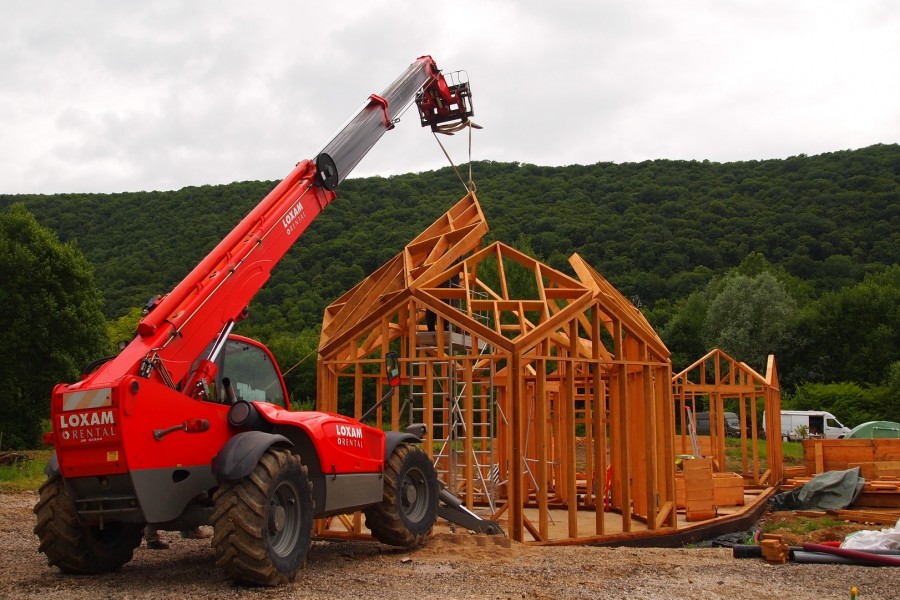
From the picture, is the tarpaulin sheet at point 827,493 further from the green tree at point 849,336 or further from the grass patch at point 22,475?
the green tree at point 849,336

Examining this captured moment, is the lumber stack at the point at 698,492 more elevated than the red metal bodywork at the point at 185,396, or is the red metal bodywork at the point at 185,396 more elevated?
the red metal bodywork at the point at 185,396

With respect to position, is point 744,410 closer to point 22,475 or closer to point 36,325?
point 22,475

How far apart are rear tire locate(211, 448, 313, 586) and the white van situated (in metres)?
35.4

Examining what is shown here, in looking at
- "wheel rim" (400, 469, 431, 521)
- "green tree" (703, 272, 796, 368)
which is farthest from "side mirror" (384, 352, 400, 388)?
"green tree" (703, 272, 796, 368)

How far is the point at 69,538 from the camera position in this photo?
775cm

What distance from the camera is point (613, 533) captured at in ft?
41.0

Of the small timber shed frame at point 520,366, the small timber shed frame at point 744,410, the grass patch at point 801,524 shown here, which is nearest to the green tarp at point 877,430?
the small timber shed frame at point 744,410

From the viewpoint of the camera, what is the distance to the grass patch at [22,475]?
1741 cm

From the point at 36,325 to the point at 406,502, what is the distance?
2416 centimetres

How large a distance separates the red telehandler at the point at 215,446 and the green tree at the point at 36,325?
2349 centimetres

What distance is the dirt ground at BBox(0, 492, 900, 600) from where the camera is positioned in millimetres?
7184

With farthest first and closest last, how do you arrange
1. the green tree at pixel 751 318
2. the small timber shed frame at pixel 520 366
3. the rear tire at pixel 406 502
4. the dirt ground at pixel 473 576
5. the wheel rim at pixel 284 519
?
the green tree at pixel 751 318 < the small timber shed frame at pixel 520 366 < the rear tire at pixel 406 502 < the wheel rim at pixel 284 519 < the dirt ground at pixel 473 576

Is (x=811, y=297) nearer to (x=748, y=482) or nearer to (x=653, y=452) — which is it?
(x=748, y=482)

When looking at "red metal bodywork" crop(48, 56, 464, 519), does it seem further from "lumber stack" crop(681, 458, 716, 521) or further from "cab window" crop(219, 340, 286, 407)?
"lumber stack" crop(681, 458, 716, 521)
